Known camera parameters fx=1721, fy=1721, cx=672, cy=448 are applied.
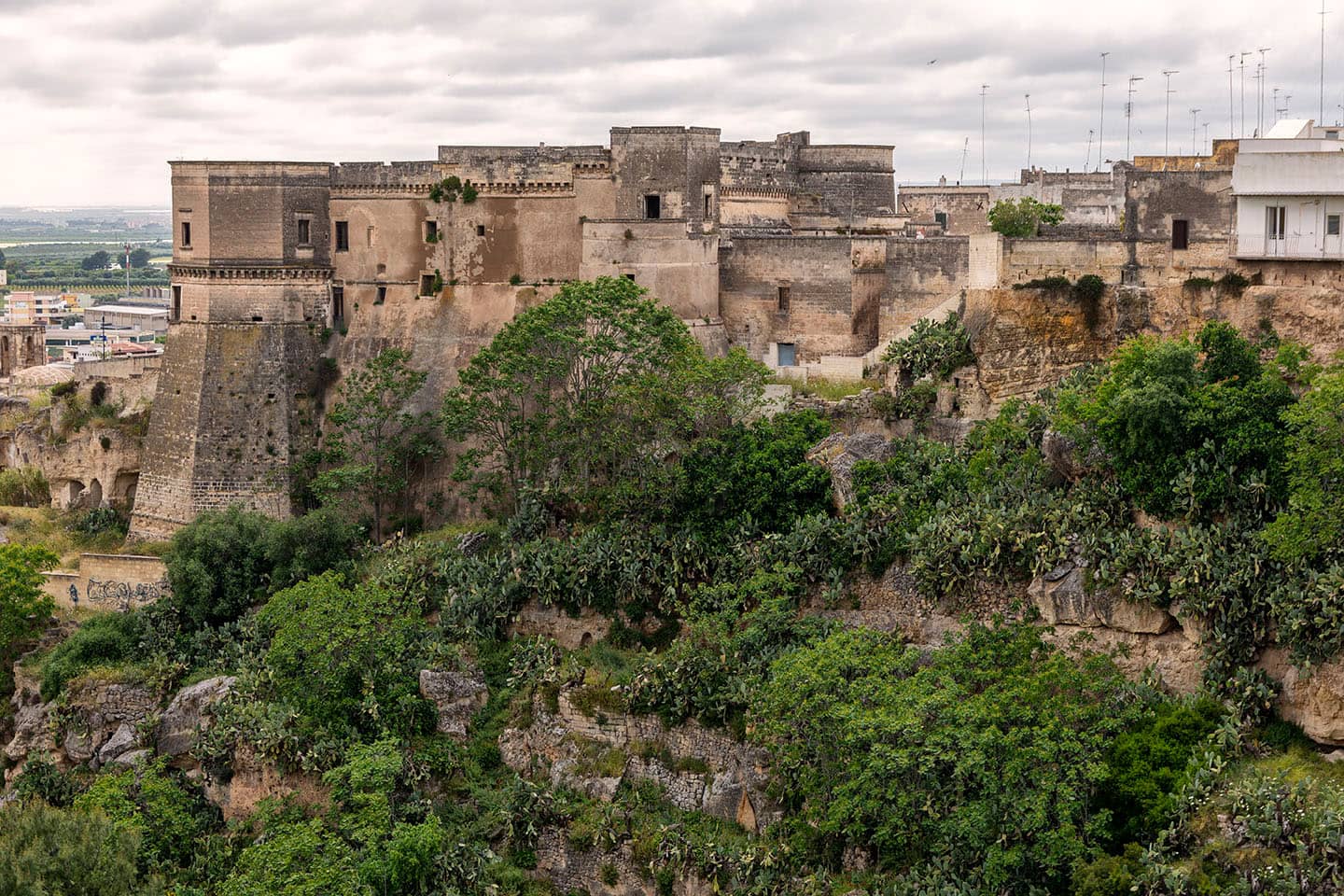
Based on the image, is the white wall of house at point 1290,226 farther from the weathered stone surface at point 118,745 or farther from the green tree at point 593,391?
the weathered stone surface at point 118,745

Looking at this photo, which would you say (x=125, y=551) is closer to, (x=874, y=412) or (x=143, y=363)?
(x=143, y=363)

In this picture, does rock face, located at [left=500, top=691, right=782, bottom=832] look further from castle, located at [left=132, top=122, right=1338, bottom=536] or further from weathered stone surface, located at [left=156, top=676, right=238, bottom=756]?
castle, located at [left=132, top=122, right=1338, bottom=536]

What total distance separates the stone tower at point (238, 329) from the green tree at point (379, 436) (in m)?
2.13

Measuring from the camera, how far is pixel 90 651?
39.0 m

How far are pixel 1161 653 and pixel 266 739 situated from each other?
17083 millimetres

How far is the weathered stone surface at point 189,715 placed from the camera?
1409 inches

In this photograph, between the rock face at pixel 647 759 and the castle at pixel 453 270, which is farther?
the castle at pixel 453 270

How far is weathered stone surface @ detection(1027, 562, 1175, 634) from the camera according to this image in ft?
99.4

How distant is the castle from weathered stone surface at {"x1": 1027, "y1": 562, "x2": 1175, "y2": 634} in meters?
11.0

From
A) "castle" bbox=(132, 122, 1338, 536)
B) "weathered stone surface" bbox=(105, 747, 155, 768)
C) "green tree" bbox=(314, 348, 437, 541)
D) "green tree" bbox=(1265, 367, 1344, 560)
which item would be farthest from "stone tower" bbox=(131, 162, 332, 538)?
"green tree" bbox=(1265, 367, 1344, 560)

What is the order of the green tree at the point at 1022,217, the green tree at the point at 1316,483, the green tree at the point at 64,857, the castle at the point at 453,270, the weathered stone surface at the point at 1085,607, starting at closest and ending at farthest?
the green tree at the point at 1316,483
the green tree at the point at 64,857
the weathered stone surface at the point at 1085,607
the green tree at the point at 1022,217
the castle at the point at 453,270

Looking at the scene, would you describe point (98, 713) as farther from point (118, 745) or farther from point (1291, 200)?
point (1291, 200)

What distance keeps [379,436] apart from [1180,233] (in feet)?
65.7

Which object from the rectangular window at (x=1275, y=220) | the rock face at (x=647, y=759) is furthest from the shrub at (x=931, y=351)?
the rock face at (x=647, y=759)
